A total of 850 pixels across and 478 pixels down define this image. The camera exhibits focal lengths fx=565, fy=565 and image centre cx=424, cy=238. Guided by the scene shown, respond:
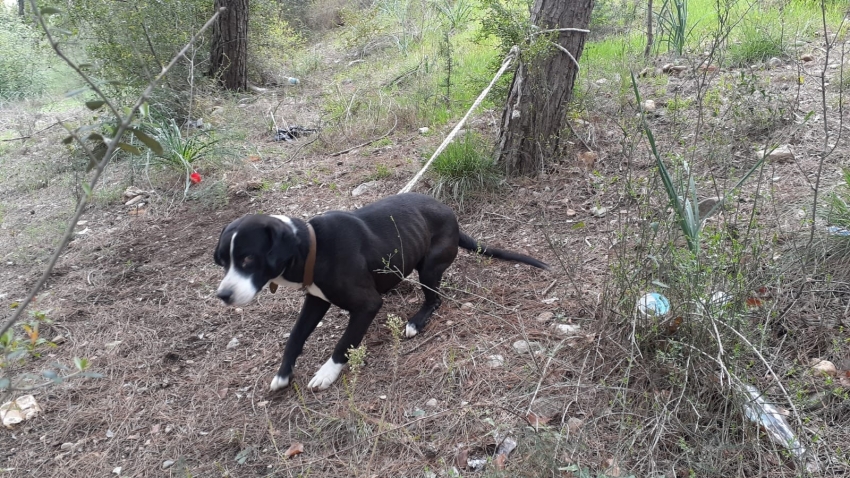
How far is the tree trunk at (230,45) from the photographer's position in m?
7.57

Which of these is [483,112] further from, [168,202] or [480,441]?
[480,441]

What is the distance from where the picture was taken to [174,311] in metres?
3.70

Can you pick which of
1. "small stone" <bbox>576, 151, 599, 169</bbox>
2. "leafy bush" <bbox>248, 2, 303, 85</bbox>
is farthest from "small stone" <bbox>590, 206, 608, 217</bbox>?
"leafy bush" <bbox>248, 2, 303, 85</bbox>

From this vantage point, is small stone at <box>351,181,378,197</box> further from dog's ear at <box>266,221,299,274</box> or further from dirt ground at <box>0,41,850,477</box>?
dog's ear at <box>266,221,299,274</box>

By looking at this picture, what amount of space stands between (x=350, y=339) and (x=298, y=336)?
283mm

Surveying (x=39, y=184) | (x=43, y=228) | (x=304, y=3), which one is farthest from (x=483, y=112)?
(x=304, y=3)

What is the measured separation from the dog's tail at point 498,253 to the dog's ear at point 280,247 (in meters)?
1.19

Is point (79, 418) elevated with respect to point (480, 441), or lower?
lower

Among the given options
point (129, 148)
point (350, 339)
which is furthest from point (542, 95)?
point (129, 148)

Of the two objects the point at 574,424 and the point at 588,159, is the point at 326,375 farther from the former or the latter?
the point at 588,159

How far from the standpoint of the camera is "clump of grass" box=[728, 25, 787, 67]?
17.1 feet

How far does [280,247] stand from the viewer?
2648 mm

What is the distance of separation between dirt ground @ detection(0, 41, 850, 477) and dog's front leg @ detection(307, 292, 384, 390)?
0.10 meters

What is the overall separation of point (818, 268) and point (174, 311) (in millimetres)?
3658
